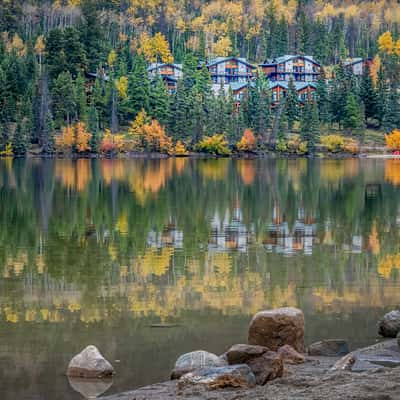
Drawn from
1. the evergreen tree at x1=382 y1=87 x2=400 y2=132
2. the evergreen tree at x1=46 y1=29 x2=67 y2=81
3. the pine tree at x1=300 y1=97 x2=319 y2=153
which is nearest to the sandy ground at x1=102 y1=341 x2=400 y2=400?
the pine tree at x1=300 y1=97 x2=319 y2=153

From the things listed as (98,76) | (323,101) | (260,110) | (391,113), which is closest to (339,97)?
(323,101)

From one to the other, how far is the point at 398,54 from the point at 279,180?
118277mm

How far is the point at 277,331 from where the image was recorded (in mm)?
11898

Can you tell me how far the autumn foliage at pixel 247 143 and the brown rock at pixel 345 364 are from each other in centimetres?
10253

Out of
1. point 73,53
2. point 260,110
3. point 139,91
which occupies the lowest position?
point 260,110

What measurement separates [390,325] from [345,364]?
256 centimetres

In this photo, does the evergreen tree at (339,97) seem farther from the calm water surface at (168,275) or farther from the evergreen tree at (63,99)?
the calm water surface at (168,275)

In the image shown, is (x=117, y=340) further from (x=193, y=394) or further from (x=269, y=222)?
(x=269, y=222)

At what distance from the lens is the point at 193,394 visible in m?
9.61

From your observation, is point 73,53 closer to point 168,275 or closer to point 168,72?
point 168,72

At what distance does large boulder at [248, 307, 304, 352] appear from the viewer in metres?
11.8

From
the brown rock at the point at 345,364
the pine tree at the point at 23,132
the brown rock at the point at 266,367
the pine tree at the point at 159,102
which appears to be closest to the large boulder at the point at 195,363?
the brown rock at the point at 266,367

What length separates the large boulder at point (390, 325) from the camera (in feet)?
42.3

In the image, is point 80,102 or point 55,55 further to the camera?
point 55,55
